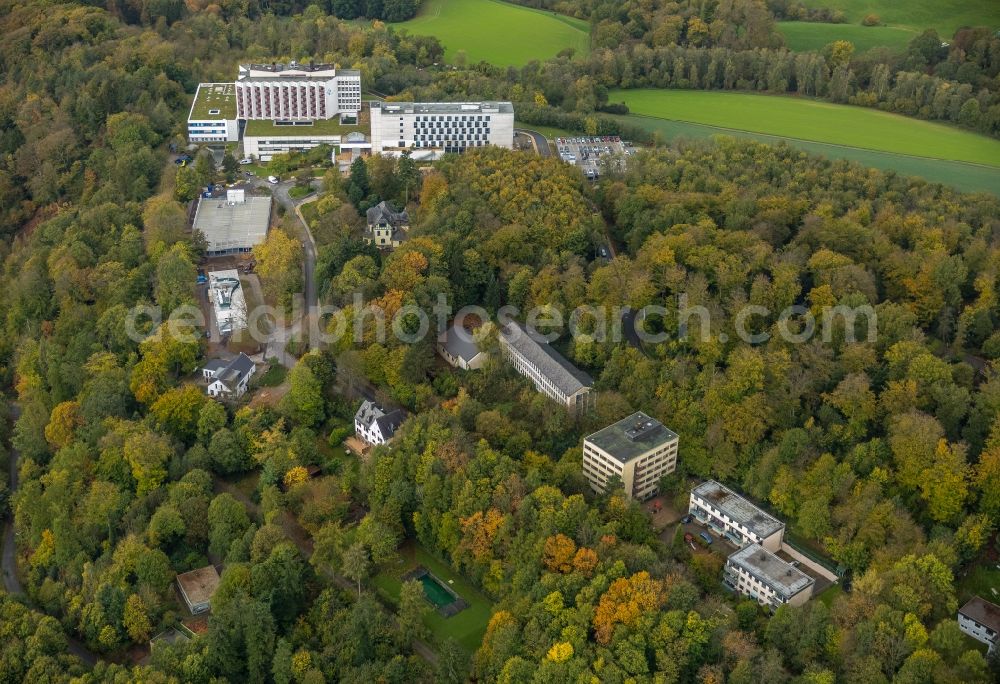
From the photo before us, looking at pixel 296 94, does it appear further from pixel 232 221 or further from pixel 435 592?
pixel 435 592

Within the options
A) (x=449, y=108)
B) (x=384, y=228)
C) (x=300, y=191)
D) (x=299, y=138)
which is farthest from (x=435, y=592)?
(x=299, y=138)

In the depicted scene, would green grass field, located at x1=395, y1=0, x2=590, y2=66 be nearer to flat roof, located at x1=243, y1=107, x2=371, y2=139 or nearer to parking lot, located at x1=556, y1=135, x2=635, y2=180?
flat roof, located at x1=243, y1=107, x2=371, y2=139

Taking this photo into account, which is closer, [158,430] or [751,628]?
[751,628]

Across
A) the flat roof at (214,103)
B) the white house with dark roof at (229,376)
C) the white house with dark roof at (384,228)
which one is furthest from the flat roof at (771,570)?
the flat roof at (214,103)

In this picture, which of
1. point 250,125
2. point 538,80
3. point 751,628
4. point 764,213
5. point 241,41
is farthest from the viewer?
point 241,41

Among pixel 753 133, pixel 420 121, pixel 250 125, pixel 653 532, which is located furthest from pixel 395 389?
pixel 753 133

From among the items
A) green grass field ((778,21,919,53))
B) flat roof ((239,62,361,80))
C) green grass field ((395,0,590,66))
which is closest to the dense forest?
flat roof ((239,62,361,80))

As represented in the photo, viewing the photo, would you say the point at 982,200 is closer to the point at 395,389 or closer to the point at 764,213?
the point at 764,213
